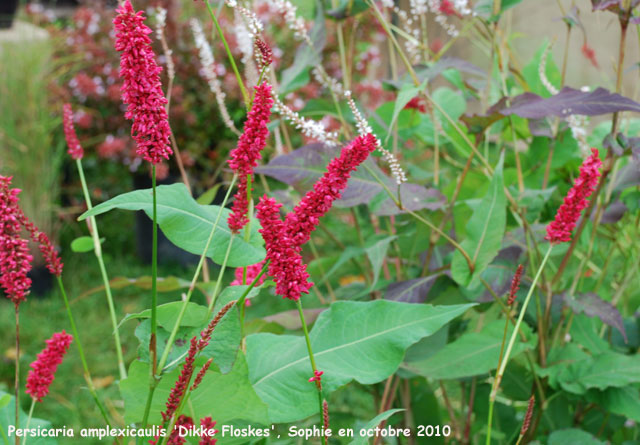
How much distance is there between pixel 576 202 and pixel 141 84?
449mm

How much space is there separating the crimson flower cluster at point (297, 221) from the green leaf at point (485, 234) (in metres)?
0.37

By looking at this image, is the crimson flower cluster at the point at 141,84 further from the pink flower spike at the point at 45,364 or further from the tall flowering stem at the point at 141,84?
the pink flower spike at the point at 45,364

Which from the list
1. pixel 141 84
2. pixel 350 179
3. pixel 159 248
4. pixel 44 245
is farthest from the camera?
pixel 159 248

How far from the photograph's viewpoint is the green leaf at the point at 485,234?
0.86 meters

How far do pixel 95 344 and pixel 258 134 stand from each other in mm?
2380

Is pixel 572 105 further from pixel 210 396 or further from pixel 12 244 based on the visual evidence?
pixel 12 244

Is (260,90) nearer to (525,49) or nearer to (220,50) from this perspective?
(525,49)

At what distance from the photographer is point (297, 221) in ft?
1.76

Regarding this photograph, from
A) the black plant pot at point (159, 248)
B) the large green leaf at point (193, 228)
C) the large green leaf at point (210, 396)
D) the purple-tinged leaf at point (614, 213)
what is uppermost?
the large green leaf at point (193, 228)

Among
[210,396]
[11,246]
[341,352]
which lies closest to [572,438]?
[341,352]

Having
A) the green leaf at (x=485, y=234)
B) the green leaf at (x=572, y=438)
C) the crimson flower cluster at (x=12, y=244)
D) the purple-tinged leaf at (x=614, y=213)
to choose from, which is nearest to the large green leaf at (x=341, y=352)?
the green leaf at (x=485, y=234)

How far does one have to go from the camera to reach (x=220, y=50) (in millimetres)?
3828

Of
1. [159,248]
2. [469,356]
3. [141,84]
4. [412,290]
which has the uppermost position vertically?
[141,84]

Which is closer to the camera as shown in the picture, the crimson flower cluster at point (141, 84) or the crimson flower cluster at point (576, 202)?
the crimson flower cluster at point (141, 84)
